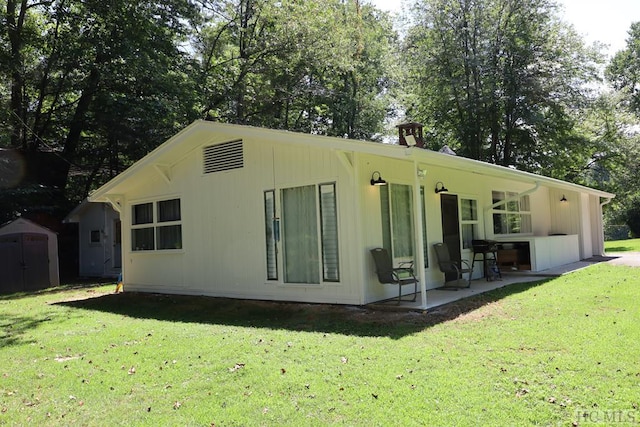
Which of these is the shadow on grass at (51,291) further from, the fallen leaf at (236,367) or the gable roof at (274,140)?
the fallen leaf at (236,367)

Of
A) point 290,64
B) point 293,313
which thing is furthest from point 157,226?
point 290,64

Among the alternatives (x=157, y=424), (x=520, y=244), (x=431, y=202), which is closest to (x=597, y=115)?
(x=520, y=244)

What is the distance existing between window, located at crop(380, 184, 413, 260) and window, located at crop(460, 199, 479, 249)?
2.30 m

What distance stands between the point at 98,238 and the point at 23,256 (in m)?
3.28

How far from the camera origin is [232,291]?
903cm

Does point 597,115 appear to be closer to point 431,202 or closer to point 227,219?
point 431,202

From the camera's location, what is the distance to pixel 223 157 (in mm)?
9266

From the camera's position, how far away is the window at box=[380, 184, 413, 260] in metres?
7.90

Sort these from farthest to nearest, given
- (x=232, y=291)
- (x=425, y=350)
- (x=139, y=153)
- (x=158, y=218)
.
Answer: (x=139, y=153) → (x=158, y=218) → (x=232, y=291) → (x=425, y=350)

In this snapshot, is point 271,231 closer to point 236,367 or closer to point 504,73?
point 236,367

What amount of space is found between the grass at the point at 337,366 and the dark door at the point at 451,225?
2.24m

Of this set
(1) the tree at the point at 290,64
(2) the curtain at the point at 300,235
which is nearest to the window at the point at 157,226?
(2) the curtain at the point at 300,235

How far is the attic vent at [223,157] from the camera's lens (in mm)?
9000

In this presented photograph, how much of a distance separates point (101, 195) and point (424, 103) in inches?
703
